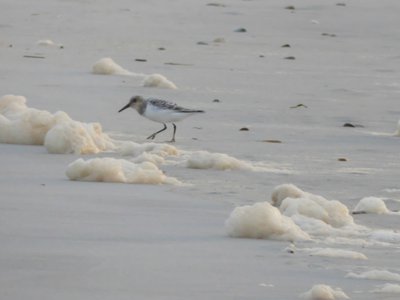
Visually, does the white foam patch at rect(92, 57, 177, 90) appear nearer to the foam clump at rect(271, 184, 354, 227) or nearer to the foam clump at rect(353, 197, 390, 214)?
the foam clump at rect(353, 197, 390, 214)

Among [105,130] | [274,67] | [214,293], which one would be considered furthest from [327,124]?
[214,293]

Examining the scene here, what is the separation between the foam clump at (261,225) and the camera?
5.99m

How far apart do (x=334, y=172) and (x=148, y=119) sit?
7.88 feet

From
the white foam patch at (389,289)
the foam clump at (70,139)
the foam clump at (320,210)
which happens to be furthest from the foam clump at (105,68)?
the white foam patch at (389,289)

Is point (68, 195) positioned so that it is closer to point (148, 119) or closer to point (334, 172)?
point (334, 172)

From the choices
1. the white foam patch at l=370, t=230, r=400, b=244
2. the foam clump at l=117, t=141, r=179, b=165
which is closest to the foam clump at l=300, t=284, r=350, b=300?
the white foam patch at l=370, t=230, r=400, b=244

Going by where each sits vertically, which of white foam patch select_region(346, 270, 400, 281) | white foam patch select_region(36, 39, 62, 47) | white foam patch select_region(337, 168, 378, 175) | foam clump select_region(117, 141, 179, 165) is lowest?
white foam patch select_region(337, 168, 378, 175)

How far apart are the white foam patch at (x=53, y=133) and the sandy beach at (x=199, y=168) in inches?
0.4

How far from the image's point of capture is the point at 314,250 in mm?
5797

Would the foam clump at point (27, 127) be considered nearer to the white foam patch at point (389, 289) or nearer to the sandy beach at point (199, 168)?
the sandy beach at point (199, 168)

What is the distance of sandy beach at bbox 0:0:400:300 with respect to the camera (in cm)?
525

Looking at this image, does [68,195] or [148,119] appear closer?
[68,195]

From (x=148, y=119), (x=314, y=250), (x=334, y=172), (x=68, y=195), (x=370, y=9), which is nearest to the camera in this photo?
(x=314, y=250)

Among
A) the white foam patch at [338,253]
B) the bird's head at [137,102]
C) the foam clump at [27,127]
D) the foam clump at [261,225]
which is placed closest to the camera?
the white foam patch at [338,253]
